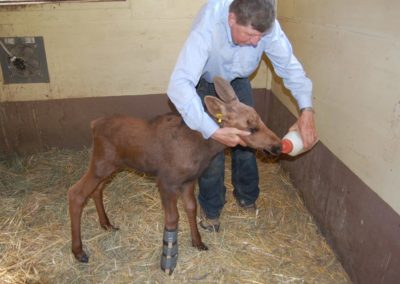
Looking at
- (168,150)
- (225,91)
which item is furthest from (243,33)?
(168,150)

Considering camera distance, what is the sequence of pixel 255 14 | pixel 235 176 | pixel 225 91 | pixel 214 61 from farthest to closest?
pixel 235 176 < pixel 214 61 < pixel 225 91 < pixel 255 14

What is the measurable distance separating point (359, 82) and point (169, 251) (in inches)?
83.6

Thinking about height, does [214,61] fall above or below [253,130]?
above

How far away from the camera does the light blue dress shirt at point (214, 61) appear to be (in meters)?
2.88

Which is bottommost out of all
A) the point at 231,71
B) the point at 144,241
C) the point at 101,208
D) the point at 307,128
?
the point at 144,241

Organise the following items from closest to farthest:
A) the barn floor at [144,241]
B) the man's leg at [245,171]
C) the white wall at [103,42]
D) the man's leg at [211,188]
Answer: the barn floor at [144,241] → the man's leg at [211,188] → the man's leg at [245,171] → the white wall at [103,42]

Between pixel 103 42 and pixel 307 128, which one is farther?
pixel 103 42

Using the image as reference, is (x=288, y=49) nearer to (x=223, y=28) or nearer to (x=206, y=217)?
(x=223, y=28)

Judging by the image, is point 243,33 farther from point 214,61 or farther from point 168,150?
point 168,150

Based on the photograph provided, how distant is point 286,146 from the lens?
3156mm

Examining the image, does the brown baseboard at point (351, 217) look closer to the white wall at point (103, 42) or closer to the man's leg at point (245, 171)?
the man's leg at point (245, 171)

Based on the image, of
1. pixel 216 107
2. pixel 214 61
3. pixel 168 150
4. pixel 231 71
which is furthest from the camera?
pixel 231 71

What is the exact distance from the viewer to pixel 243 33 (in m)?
2.82

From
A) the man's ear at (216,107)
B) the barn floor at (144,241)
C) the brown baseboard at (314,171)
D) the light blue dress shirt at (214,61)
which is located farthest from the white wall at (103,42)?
the man's ear at (216,107)
